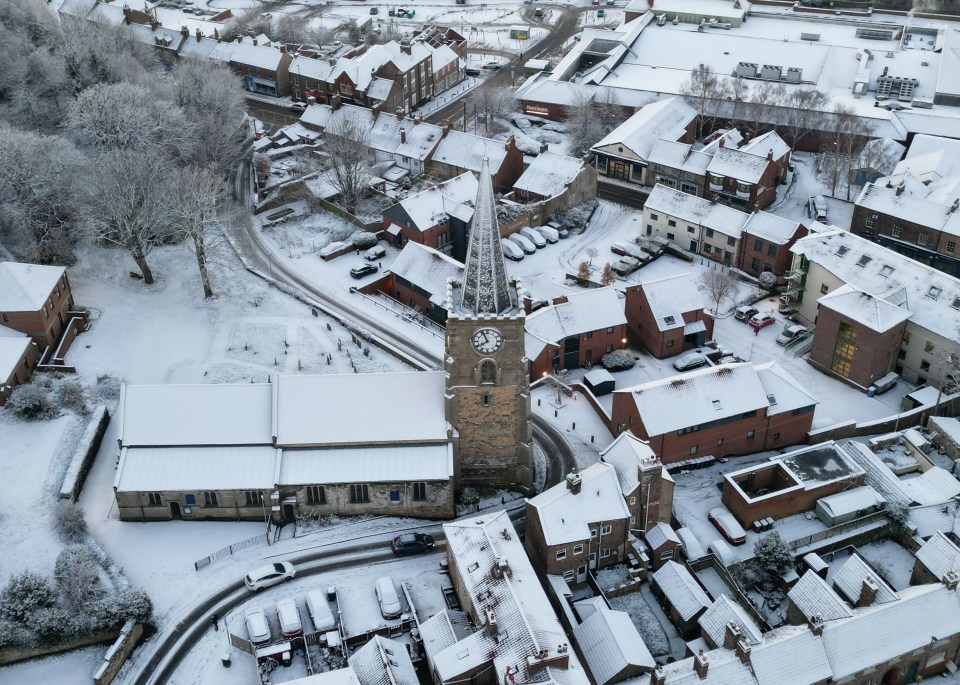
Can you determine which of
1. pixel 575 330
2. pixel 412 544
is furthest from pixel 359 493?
pixel 575 330

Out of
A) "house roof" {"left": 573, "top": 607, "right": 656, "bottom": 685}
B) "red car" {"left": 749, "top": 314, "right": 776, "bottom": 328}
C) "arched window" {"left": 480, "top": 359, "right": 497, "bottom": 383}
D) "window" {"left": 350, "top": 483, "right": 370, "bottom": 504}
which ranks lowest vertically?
"house roof" {"left": 573, "top": 607, "right": 656, "bottom": 685}

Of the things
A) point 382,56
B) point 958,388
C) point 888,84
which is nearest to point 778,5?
point 888,84

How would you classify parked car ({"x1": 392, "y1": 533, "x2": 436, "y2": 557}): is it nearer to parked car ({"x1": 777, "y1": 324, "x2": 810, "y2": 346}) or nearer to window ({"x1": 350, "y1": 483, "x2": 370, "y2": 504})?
window ({"x1": 350, "y1": 483, "x2": 370, "y2": 504})

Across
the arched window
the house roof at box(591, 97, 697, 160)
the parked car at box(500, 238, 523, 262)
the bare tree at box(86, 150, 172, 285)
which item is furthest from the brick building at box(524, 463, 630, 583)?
the house roof at box(591, 97, 697, 160)

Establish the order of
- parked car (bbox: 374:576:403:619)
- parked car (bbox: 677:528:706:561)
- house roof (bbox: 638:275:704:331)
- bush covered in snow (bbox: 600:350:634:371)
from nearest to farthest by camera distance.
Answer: parked car (bbox: 374:576:403:619) < parked car (bbox: 677:528:706:561) < bush covered in snow (bbox: 600:350:634:371) < house roof (bbox: 638:275:704:331)

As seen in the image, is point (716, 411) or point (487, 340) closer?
point (487, 340)

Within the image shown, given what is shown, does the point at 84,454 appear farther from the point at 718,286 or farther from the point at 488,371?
the point at 718,286
